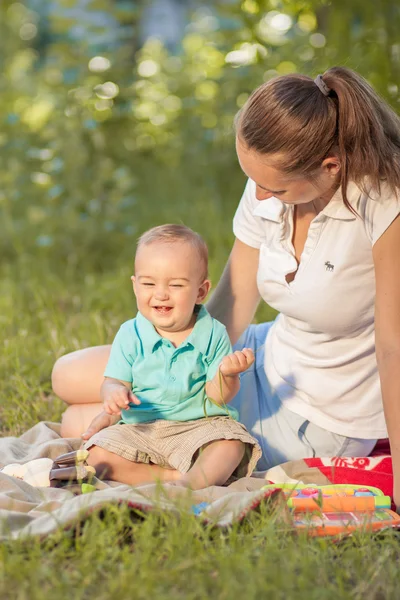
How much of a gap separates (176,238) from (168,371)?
0.41 m

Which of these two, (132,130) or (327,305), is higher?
(132,130)

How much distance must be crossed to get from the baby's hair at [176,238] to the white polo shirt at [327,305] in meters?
0.23

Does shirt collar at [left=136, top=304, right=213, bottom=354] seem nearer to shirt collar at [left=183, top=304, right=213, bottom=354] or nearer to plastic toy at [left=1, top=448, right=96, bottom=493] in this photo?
shirt collar at [left=183, top=304, right=213, bottom=354]

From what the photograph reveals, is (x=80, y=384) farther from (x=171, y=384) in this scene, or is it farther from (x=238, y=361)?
(x=238, y=361)

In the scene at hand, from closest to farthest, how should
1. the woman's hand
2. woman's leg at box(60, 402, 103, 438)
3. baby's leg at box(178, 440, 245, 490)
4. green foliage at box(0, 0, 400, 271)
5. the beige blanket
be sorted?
the beige blanket, baby's leg at box(178, 440, 245, 490), the woman's hand, woman's leg at box(60, 402, 103, 438), green foliage at box(0, 0, 400, 271)

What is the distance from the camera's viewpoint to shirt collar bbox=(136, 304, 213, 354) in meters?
2.83

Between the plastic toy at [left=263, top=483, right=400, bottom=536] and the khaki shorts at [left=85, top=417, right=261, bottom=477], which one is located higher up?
the khaki shorts at [left=85, top=417, right=261, bottom=477]

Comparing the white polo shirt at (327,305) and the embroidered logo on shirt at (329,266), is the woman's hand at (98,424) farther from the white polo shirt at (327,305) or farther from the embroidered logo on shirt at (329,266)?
the embroidered logo on shirt at (329,266)

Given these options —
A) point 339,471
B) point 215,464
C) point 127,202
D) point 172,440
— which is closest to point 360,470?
point 339,471

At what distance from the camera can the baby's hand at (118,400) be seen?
2.61 m

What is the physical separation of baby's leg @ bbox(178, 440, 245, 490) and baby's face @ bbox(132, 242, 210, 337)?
403 millimetres

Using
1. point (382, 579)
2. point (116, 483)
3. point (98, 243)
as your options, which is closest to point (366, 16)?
point (98, 243)

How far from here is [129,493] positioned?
239 cm

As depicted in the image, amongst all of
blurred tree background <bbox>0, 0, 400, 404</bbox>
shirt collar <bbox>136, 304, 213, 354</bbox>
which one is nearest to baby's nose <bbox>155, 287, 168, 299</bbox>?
shirt collar <bbox>136, 304, 213, 354</bbox>
